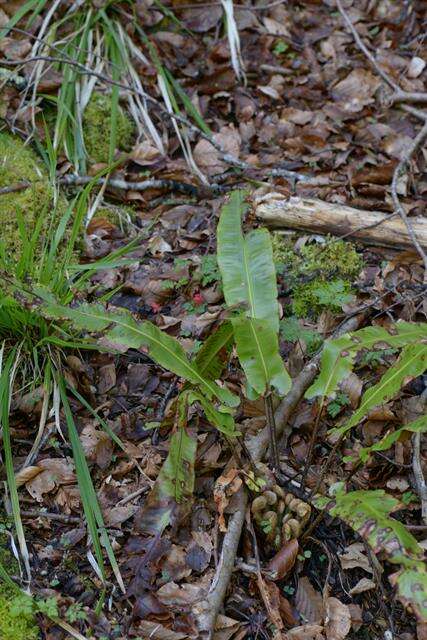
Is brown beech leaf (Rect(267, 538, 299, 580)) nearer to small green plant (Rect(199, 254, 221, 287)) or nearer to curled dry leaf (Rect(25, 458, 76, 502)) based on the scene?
curled dry leaf (Rect(25, 458, 76, 502))

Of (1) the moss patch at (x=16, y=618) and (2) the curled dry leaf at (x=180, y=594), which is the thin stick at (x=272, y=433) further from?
(1) the moss patch at (x=16, y=618)

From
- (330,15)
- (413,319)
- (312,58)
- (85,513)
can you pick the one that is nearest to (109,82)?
(312,58)

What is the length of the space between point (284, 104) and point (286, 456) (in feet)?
9.74

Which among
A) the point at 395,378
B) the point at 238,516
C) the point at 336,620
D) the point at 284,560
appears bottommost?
the point at 336,620

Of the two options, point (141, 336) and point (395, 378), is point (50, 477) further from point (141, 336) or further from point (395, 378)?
point (395, 378)

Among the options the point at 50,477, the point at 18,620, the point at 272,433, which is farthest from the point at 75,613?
the point at 272,433

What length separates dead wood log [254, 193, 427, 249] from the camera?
3.65 metres

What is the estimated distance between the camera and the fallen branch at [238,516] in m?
2.40

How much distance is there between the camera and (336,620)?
248 centimetres

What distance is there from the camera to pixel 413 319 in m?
3.35

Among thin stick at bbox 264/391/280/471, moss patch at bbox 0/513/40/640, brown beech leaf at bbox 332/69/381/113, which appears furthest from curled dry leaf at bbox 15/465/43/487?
brown beech leaf at bbox 332/69/381/113

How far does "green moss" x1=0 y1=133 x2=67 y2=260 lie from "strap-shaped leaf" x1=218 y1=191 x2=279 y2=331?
4.13ft

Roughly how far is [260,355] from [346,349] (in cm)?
32

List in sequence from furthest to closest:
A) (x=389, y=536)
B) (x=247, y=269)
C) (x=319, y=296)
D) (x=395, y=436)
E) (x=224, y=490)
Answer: (x=319, y=296)
(x=247, y=269)
(x=224, y=490)
(x=395, y=436)
(x=389, y=536)
